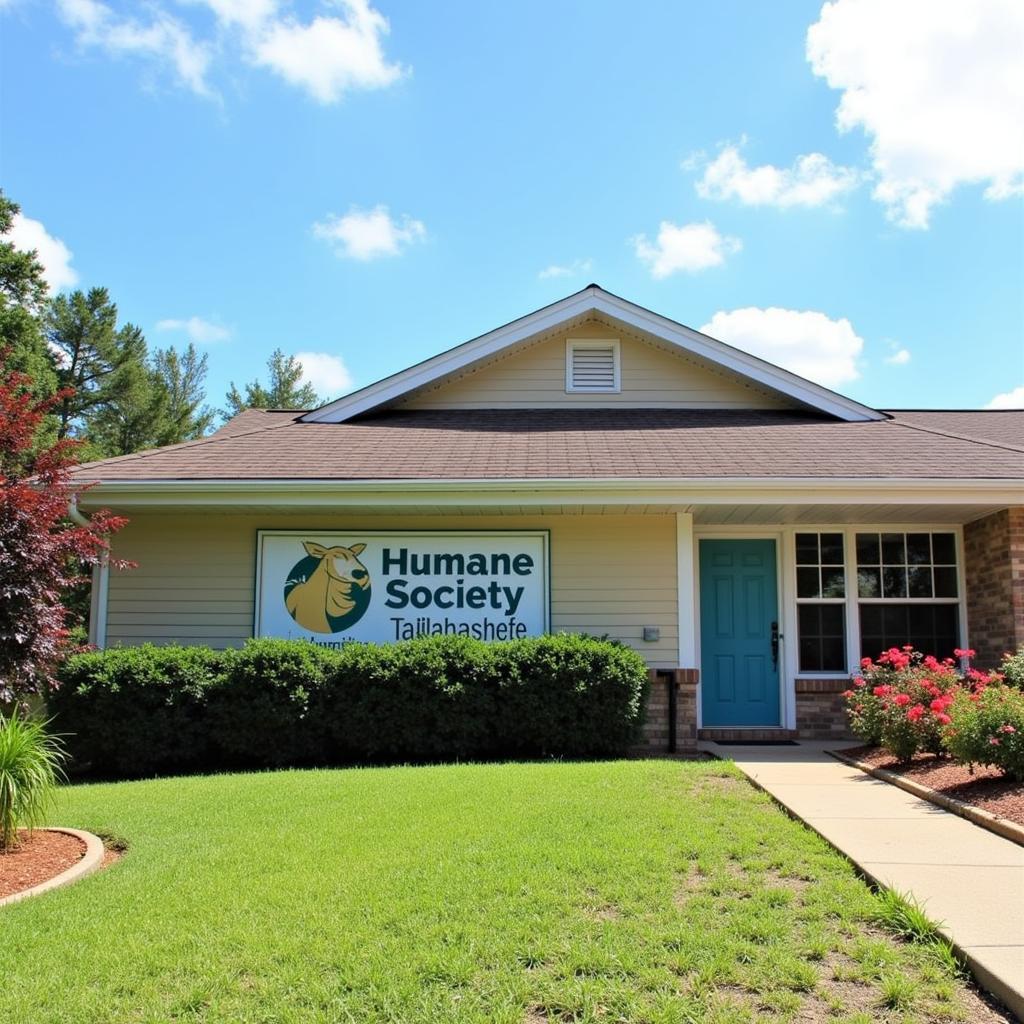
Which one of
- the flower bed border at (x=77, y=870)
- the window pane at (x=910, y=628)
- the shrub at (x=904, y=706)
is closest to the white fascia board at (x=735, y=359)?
the window pane at (x=910, y=628)

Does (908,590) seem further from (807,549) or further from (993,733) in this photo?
(993,733)

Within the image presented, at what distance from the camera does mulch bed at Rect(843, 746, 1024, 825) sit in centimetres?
553

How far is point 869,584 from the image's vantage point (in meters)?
10.6

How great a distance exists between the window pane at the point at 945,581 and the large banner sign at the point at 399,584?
5032 mm

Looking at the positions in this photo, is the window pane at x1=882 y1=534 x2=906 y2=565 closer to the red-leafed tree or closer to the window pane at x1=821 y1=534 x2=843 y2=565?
the window pane at x1=821 y1=534 x2=843 y2=565

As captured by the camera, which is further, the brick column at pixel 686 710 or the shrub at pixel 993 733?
the brick column at pixel 686 710

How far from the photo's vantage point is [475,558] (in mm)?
10023

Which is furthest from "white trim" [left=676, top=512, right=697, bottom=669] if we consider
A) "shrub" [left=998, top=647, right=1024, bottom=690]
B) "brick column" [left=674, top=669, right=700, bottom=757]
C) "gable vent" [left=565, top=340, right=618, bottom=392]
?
"gable vent" [left=565, top=340, right=618, bottom=392]

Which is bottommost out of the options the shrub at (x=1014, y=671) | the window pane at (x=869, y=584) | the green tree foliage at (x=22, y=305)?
the shrub at (x=1014, y=671)

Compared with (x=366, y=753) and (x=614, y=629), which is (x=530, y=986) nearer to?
(x=366, y=753)

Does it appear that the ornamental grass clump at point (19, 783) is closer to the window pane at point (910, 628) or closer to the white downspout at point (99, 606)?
the white downspout at point (99, 606)

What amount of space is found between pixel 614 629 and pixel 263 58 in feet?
26.7

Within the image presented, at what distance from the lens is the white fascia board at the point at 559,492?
8.99 meters

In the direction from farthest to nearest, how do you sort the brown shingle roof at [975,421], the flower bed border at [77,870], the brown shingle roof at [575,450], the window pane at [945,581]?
the brown shingle roof at [975,421] → the window pane at [945,581] → the brown shingle roof at [575,450] → the flower bed border at [77,870]
